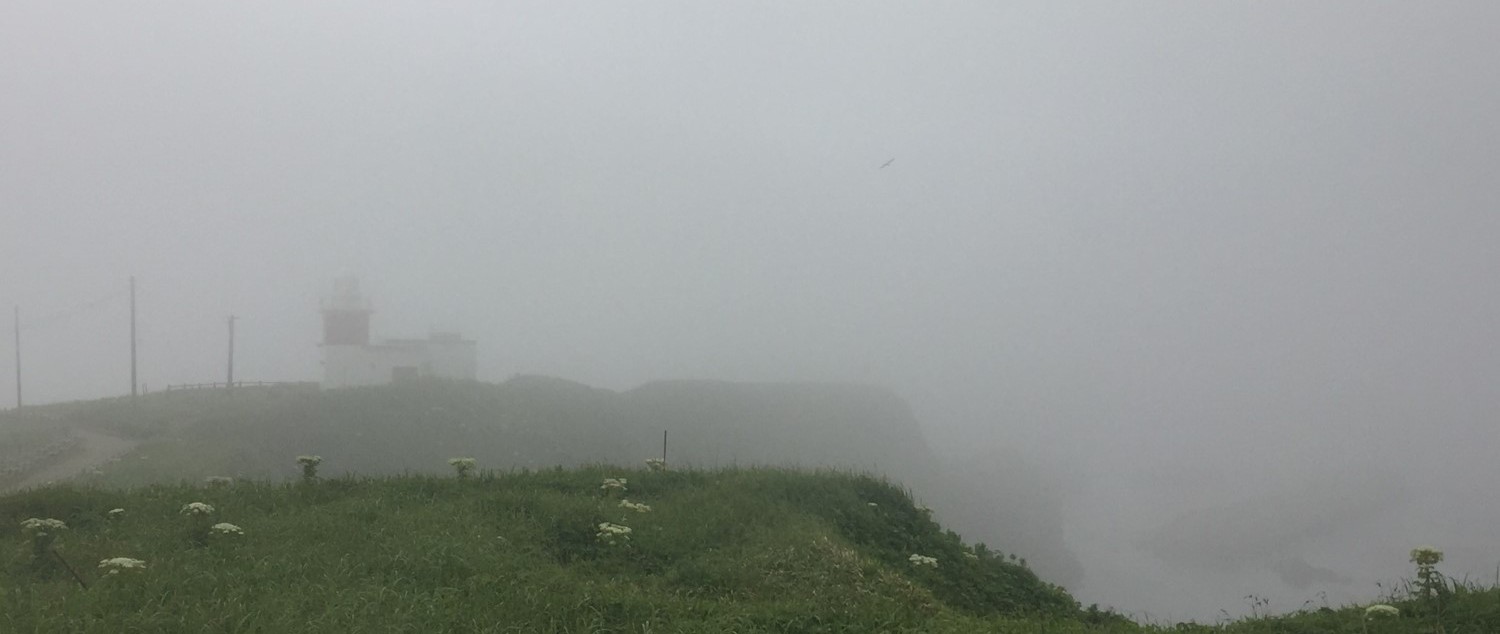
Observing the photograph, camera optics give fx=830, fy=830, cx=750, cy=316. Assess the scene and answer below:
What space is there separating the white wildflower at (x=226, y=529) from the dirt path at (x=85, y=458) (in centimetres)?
2075

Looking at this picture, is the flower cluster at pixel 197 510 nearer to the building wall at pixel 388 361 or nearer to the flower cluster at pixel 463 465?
the flower cluster at pixel 463 465

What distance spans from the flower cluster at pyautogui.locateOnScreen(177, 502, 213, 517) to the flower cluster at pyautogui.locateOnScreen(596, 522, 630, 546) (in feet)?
14.7

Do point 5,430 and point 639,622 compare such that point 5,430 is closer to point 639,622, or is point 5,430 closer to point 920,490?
point 639,622

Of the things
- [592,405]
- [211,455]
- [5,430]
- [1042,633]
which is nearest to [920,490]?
[592,405]

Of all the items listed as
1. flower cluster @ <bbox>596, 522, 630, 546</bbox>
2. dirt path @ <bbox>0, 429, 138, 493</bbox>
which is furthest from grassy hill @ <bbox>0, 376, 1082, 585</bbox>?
flower cluster @ <bbox>596, 522, 630, 546</bbox>

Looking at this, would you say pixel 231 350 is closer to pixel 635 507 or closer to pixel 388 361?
pixel 388 361

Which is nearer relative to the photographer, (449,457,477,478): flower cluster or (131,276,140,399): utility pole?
(449,457,477,478): flower cluster

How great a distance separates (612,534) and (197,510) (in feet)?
16.0

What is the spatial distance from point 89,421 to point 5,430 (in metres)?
2.87

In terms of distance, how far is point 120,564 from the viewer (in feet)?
24.9

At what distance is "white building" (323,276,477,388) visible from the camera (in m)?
50.4

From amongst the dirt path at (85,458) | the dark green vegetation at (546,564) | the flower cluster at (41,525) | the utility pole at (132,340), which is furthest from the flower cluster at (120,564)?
the utility pole at (132,340)

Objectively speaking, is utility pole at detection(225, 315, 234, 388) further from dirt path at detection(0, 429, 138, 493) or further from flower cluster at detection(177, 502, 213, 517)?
flower cluster at detection(177, 502, 213, 517)

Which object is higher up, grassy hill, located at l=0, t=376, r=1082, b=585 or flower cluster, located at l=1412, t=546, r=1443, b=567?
flower cluster, located at l=1412, t=546, r=1443, b=567
